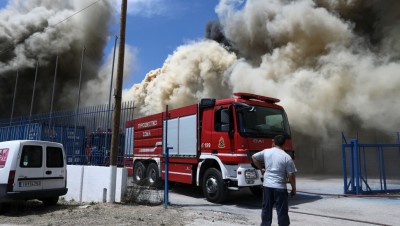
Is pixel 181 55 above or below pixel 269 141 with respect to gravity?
above

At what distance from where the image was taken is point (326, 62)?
17.5m

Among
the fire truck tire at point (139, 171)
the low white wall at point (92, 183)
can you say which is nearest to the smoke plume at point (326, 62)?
the fire truck tire at point (139, 171)

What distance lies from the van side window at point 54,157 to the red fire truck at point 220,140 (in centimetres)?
265

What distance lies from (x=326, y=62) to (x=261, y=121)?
10377 mm

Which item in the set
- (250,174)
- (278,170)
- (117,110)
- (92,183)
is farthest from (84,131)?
(278,170)

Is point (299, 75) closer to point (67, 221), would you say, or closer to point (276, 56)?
point (276, 56)

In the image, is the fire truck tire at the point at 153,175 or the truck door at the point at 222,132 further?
the fire truck tire at the point at 153,175

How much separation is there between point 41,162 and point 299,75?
14.1 metres

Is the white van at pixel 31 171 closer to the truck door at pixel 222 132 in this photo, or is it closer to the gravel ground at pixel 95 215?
the gravel ground at pixel 95 215

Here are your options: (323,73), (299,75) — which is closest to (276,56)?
(299,75)

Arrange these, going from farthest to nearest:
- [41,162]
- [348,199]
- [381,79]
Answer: [381,79]
[348,199]
[41,162]

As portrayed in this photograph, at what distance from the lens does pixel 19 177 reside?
753 centimetres

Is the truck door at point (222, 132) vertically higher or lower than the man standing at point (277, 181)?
higher

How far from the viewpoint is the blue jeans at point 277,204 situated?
457 centimetres
